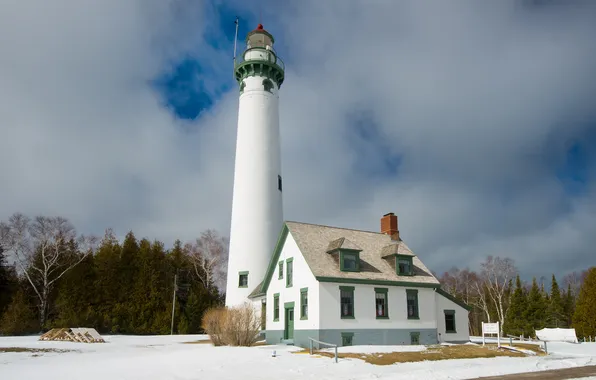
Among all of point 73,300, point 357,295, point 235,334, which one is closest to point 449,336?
point 357,295

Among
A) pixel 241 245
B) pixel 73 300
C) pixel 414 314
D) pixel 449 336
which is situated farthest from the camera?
pixel 73 300

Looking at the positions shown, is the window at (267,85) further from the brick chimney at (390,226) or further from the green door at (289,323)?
the green door at (289,323)

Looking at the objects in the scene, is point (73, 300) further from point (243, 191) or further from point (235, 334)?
point (235, 334)

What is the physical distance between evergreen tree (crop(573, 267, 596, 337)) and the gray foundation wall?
16.3 meters

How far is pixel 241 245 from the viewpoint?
33.3 m

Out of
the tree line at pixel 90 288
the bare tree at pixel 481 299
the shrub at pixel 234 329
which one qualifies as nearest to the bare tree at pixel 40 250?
the tree line at pixel 90 288

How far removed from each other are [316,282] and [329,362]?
6.94m

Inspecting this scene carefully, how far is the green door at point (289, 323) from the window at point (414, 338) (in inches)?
265

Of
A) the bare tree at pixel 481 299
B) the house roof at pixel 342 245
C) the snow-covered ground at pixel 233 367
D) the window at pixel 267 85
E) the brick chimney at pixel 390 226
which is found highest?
the window at pixel 267 85

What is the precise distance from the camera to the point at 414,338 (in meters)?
26.5

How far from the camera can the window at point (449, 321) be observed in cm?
2880

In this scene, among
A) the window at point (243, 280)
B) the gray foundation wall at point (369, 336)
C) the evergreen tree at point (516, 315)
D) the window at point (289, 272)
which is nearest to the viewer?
the gray foundation wall at point (369, 336)

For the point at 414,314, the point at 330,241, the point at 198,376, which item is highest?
the point at 330,241

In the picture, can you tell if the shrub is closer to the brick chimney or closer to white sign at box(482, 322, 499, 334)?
the brick chimney
